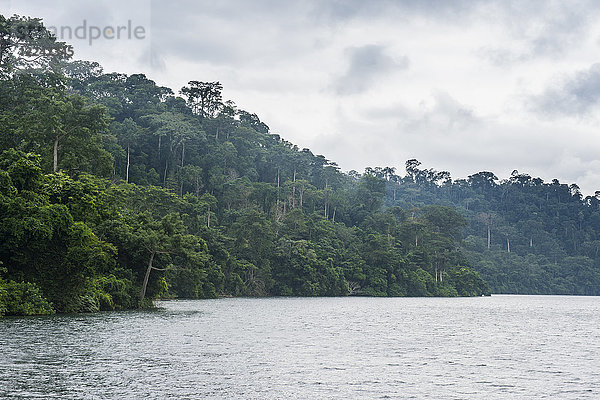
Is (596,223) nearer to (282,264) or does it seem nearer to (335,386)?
(282,264)

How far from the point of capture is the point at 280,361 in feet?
82.1

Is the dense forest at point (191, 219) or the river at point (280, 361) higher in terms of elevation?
the dense forest at point (191, 219)

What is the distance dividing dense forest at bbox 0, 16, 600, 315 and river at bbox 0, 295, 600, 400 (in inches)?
268

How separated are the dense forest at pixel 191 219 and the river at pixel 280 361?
6796 mm

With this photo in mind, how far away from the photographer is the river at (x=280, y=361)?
18922 mm

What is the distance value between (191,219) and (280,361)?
62861 mm

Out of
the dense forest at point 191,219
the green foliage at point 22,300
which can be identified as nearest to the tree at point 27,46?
the dense forest at point 191,219

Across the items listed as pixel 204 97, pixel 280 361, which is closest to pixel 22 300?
pixel 280 361

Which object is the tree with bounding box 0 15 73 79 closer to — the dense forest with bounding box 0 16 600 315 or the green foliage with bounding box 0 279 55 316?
the dense forest with bounding box 0 16 600 315

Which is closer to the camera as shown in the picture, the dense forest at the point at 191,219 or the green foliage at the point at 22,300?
the green foliage at the point at 22,300

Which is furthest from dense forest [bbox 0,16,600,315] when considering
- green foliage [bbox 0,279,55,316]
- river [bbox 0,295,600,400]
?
river [bbox 0,295,600,400]

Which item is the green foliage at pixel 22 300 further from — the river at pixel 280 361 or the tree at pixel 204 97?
the tree at pixel 204 97

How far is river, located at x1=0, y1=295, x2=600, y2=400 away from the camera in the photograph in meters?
18.9

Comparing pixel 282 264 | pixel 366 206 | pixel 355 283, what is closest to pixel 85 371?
pixel 282 264
